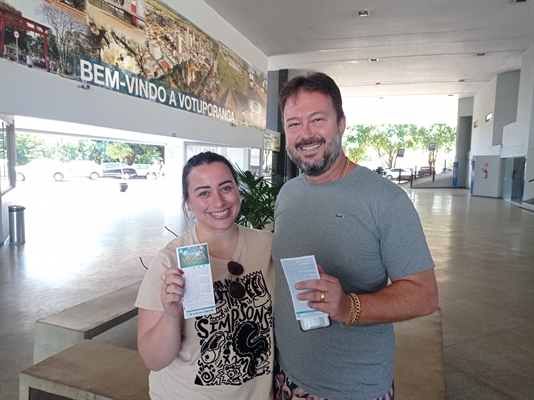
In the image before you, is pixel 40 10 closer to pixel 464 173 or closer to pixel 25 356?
pixel 25 356

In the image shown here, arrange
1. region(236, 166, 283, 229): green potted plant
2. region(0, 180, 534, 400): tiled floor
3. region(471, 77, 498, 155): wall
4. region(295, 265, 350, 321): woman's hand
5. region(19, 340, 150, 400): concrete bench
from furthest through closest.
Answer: region(471, 77, 498, 155): wall
region(236, 166, 283, 229): green potted plant
region(0, 180, 534, 400): tiled floor
region(19, 340, 150, 400): concrete bench
region(295, 265, 350, 321): woman's hand

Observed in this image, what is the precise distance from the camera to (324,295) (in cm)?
104

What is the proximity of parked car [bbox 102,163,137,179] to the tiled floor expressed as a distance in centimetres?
1800

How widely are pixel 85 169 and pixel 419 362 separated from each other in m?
28.9

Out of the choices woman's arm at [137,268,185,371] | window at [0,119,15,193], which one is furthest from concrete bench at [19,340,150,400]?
window at [0,119,15,193]

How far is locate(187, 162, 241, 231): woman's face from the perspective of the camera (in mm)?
1398

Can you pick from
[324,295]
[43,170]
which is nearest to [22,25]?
[324,295]

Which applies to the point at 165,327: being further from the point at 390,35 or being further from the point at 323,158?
the point at 390,35

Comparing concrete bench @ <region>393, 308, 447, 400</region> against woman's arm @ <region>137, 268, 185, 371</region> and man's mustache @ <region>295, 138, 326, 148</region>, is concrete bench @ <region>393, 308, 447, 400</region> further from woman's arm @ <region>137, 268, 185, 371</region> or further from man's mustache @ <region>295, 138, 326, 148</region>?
man's mustache @ <region>295, 138, 326, 148</region>

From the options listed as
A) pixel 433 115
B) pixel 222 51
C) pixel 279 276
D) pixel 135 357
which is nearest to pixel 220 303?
pixel 279 276

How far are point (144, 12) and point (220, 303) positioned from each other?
7.51m

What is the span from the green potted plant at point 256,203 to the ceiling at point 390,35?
773 centimetres

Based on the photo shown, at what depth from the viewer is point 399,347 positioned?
2803mm

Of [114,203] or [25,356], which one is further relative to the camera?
[114,203]
